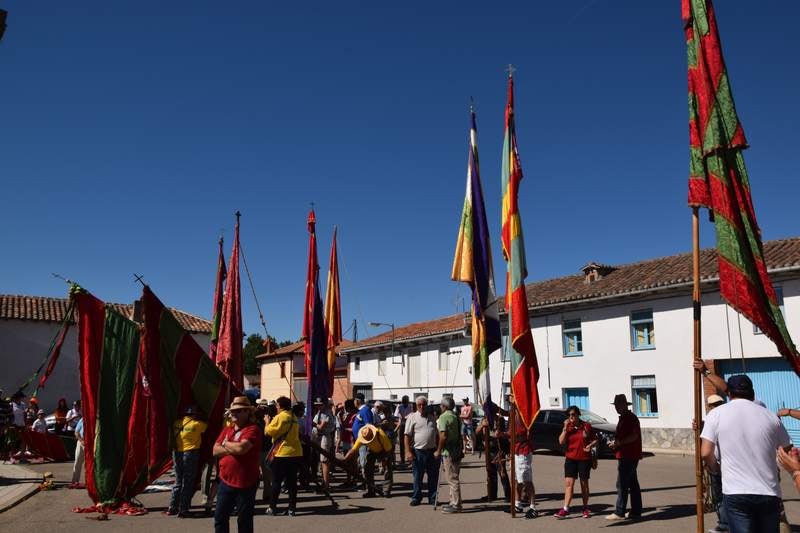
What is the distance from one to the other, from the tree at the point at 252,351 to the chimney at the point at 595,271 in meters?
49.6

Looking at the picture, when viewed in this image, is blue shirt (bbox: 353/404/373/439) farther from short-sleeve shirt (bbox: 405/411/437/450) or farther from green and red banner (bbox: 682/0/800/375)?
green and red banner (bbox: 682/0/800/375)

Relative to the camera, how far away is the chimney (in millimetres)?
29234

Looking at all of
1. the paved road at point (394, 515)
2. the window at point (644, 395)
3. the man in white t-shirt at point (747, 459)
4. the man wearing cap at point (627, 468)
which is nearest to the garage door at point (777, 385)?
the window at point (644, 395)

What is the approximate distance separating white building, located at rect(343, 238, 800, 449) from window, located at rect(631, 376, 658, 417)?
0.04 metres

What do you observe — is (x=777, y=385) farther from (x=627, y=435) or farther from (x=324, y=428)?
(x=324, y=428)

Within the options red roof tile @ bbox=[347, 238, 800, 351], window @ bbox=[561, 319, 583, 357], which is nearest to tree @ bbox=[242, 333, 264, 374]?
red roof tile @ bbox=[347, 238, 800, 351]

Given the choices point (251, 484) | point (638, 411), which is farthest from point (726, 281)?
point (638, 411)

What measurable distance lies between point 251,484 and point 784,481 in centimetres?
1263

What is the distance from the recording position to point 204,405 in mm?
10578

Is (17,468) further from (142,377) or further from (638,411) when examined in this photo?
(638,411)

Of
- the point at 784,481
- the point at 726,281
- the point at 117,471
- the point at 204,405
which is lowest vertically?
the point at 784,481

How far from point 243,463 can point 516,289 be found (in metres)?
4.98

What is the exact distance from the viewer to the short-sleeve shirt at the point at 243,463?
6441mm

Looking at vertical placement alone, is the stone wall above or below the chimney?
below
